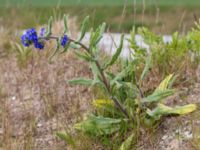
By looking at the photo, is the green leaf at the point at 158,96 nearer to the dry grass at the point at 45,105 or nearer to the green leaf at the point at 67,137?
the dry grass at the point at 45,105

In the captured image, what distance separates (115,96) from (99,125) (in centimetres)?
17

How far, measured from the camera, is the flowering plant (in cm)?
282

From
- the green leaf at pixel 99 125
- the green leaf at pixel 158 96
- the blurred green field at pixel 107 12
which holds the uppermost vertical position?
the blurred green field at pixel 107 12

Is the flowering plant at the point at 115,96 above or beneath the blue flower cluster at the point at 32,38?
beneath

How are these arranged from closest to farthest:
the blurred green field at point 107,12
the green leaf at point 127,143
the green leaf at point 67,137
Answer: the green leaf at point 127,143 → the green leaf at point 67,137 → the blurred green field at point 107,12

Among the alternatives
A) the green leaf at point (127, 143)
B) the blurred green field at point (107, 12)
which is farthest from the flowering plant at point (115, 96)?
the blurred green field at point (107, 12)

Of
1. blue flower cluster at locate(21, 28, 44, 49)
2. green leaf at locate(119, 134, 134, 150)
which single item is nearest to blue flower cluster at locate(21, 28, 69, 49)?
blue flower cluster at locate(21, 28, 44, 49)

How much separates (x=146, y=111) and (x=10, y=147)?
0.71 metres

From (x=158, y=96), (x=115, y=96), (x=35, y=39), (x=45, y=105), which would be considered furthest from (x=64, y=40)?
(x=45, y=105)

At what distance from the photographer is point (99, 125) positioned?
9.55 ft

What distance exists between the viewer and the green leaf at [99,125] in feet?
9.46

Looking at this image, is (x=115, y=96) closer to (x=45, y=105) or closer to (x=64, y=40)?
(x=64, y=40)

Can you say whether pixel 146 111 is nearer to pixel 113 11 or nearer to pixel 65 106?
pixel 65 106

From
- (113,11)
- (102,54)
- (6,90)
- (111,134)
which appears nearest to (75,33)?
(102,54)
